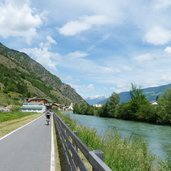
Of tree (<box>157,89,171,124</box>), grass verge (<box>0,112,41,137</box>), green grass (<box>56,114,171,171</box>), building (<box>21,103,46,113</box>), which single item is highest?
building (<box>21,103,46,113</box>)

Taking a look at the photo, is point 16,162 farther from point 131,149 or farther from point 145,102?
point 145,102

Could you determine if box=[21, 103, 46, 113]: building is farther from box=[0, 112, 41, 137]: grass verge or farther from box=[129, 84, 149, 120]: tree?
box=[0, 112, 41, 137]: grass verge

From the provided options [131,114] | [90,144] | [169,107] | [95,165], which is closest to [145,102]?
[131,114]

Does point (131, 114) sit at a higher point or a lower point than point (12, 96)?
lower

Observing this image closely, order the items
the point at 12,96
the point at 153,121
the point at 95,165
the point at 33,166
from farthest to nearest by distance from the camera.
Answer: the point at 12,96, the point at 153,121, the point at 33,166, the point at 95,165

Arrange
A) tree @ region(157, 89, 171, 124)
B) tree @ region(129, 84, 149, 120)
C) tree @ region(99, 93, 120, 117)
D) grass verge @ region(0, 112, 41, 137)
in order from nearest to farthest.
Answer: grass verge @ region(0, 112, 41, 137)
tree @ region(157, 89, 171, 124)
tree @ region(129, 84, 149, 120)
tree @ region(99, 93, 120, 117)

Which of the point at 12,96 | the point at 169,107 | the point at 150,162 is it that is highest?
the point at 12,96

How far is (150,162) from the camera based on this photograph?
1352 centimetres

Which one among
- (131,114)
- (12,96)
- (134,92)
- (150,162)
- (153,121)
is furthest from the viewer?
(12,96)

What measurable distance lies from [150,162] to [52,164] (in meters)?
3.57

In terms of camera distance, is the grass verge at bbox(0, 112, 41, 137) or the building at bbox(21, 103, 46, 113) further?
the building at bbox(21, 103, 46, 113)

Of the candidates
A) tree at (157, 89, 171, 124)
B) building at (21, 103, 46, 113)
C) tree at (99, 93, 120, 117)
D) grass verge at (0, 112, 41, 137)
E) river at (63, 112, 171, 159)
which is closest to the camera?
river at (63, 112, 171, 159)

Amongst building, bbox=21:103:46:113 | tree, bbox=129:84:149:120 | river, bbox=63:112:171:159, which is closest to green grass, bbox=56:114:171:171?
river, bbox=63:112:171:159

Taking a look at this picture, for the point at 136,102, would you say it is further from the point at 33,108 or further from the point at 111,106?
the point at 33,108
